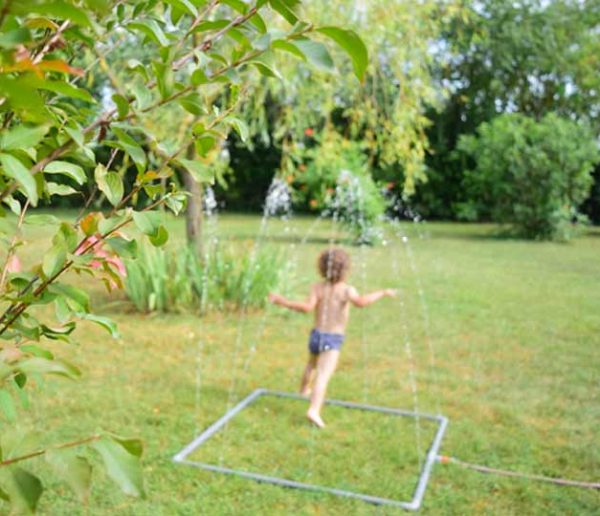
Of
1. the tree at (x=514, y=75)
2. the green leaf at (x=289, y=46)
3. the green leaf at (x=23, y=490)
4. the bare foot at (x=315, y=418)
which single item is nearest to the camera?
the green leaf at (x=23, y=490)

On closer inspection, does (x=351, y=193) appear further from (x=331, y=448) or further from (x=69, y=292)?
(x=69, y=292)

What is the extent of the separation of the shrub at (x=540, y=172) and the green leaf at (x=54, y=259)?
14965 mm

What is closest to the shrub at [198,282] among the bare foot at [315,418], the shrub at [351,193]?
the bare foot at [315,418]

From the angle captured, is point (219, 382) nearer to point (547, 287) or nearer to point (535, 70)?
point (547, 287)

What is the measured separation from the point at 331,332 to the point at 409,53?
4784 millimetres

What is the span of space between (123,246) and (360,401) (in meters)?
3.66

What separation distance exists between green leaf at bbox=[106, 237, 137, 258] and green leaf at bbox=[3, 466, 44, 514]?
1.22 ft

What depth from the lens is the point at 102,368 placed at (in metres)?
5.19

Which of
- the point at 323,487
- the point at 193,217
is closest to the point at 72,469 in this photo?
the point at 323,487

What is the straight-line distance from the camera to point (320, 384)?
412 cm

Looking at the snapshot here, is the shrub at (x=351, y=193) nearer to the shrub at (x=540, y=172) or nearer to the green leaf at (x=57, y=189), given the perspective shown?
the shrub at (x=540, y=172)

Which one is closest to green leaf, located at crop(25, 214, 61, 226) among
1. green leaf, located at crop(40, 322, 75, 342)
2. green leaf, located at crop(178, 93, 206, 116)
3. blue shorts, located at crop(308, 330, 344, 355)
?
green leaf, located at crop(40, 322, 75, 342)

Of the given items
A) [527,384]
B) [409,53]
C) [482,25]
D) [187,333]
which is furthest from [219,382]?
[482,25]

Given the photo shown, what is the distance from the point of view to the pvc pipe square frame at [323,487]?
3156mm
